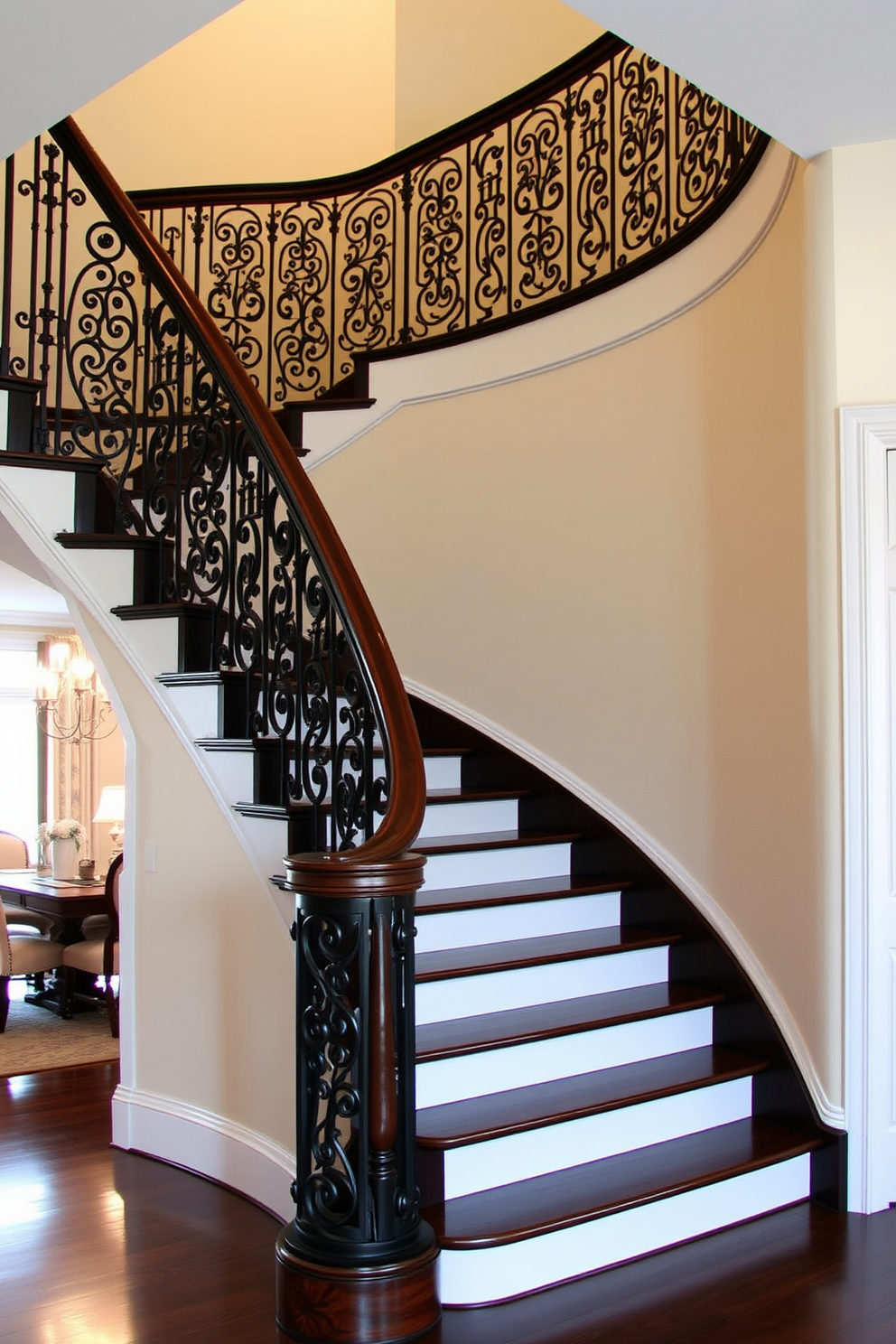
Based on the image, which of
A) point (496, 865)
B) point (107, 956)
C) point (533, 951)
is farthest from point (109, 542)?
point (107, 956)

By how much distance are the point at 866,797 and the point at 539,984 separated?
1.27m

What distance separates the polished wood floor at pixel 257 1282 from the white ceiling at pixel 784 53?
334 centimetres

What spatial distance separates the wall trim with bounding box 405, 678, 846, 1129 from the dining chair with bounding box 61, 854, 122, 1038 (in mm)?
2432

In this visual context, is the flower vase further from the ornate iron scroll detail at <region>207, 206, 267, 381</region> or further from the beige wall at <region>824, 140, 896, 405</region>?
the beige wall at <region>824, 140, 896, 405</region>

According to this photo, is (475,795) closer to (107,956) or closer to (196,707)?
(196,707)

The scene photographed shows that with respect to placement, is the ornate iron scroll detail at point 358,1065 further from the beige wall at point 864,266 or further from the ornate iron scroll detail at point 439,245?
the ornate iron scroll detail at point 439,245

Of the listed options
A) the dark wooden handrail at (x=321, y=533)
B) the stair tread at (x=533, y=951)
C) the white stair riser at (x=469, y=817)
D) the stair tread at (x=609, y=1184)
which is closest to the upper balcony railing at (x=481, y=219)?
the dark wooden handrail at (x=321, y=533)

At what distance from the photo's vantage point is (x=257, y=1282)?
3.26m

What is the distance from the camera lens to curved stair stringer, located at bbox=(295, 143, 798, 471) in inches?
168

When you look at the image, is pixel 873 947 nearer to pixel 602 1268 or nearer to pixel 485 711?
pixel 602 1268

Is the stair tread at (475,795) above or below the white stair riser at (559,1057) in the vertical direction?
above

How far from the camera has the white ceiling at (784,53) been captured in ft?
9.95

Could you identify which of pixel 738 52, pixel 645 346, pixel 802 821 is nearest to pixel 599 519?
pixel 645 346

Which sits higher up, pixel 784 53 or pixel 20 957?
pixel 784 53
